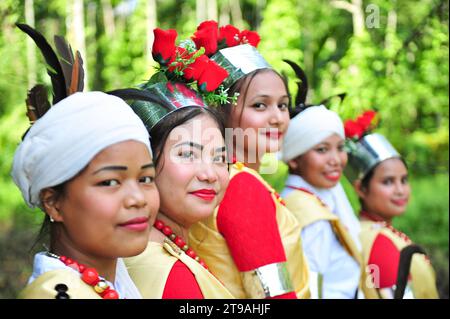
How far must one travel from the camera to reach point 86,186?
178 cm

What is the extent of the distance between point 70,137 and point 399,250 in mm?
2764

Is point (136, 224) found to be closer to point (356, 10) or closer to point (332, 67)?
point (356, 10)

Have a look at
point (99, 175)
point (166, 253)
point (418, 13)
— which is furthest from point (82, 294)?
point (418, 13)

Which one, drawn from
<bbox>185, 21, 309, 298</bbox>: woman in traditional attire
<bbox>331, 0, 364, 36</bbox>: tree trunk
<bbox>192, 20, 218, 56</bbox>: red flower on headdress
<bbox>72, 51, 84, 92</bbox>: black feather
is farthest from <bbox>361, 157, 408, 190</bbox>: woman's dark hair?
<bbox>331, 0, 364, 36</bbox>: tree trunk

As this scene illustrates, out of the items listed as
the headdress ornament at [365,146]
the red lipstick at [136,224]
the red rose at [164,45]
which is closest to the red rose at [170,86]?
the red rose at [164,45]

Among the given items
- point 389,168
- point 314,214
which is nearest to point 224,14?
point 389,168

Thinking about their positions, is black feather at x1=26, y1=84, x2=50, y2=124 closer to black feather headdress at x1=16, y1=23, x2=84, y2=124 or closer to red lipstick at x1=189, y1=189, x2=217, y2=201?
black feather headdress at x1=16, y1=23, x2=84, y2=124

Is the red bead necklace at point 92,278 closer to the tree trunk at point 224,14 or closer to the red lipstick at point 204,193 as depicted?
the red lipstick at point 204,193

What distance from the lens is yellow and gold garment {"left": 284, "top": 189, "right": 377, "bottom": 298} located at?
3.45 m

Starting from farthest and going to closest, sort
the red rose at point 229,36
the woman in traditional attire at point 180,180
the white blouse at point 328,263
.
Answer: the white blouse at point 328,263 → the red rose at point 229,36 → the woman in traditional attire at point 180,180

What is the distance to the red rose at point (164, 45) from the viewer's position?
245 cm

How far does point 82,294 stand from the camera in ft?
5.90

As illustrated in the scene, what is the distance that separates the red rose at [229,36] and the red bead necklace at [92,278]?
4.69 feet
